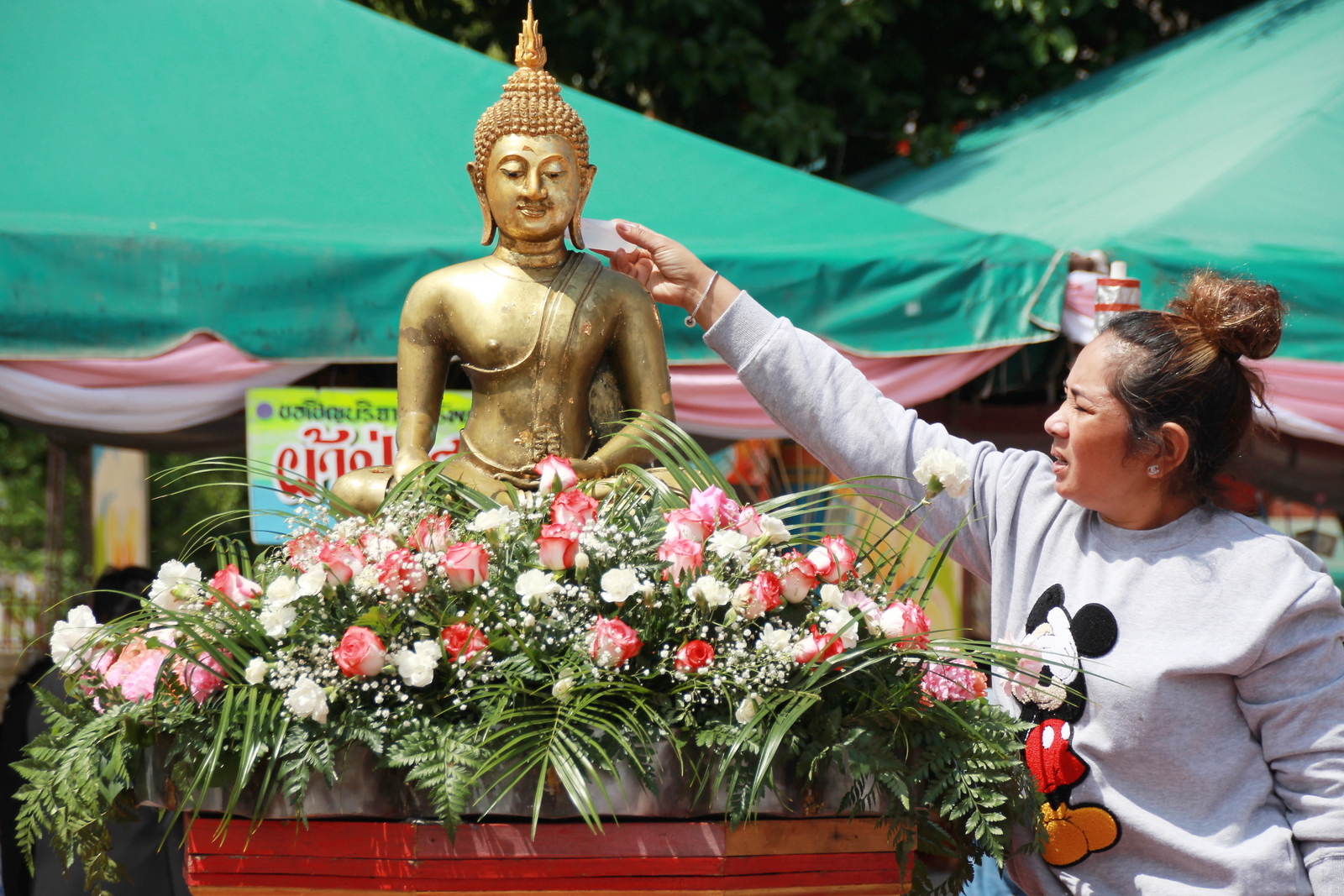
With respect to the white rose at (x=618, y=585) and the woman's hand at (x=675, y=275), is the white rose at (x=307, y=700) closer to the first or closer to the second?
the white rose at (x=618, y=585)

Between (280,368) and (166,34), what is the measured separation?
131 centimetres

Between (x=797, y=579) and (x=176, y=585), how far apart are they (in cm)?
66

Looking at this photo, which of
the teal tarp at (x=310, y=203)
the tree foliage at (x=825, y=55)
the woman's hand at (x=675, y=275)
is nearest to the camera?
the woman's hand at (x=675, y=275)

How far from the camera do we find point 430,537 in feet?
4.34

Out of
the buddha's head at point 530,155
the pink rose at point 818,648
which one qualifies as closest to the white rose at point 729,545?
the pink rose at point 818,648

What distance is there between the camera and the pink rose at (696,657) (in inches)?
47.7

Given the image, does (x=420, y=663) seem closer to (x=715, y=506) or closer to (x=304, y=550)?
(x=304, y=550)

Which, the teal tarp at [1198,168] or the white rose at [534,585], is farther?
the teal tarp at [1198,168]

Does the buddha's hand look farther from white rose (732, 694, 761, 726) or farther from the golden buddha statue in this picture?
white rose (732, 694, 761, 726)

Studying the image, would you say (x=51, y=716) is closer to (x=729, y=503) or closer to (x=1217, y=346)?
(x=729, y=503)

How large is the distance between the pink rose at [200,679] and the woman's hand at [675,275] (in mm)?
749

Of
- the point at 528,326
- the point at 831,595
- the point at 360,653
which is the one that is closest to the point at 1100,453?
the point at 831,595

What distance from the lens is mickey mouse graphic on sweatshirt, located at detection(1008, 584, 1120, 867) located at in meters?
1.40

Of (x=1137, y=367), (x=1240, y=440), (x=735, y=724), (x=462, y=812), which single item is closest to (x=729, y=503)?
(x=735, y=724)
